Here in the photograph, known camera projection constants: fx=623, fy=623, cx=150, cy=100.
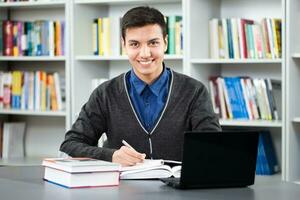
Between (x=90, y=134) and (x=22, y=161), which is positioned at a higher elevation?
(x=90, y=134)

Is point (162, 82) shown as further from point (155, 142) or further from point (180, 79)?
point (155, 142)

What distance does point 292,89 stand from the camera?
361 centimetres

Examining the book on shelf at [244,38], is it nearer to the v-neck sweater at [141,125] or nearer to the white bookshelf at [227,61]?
the white bookshelf at [227,61]

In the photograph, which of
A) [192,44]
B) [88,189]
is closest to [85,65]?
[192,44]

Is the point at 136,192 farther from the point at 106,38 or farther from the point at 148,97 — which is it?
the point at 106,38

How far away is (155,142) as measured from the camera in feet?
8.45

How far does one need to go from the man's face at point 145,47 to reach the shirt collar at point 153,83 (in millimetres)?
41

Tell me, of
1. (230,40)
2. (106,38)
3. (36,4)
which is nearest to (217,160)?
(230,40)

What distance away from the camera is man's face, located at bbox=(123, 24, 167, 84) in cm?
258

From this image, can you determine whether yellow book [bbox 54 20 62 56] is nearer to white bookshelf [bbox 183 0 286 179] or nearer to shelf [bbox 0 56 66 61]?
shelf [bbox 0 56 66 61]

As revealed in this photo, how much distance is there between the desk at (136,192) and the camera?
1852mm

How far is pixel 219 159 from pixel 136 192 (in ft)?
0.93

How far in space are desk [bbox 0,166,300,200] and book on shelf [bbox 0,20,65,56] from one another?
7.65 feet

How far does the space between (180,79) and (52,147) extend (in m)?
2.28
